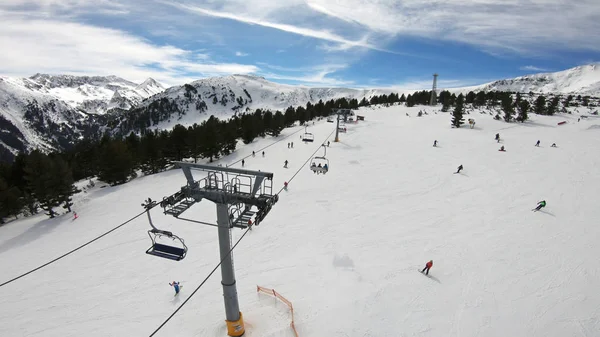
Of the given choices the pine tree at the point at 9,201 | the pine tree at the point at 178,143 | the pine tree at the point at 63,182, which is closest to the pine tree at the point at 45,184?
the pine tree at the point at 63,182

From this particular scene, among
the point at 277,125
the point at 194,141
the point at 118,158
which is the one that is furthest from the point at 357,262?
the point at 277,125

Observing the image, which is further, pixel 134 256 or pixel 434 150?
pixel 434 150

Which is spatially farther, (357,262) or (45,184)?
(45,184)

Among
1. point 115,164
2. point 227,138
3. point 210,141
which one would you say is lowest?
point 115,164

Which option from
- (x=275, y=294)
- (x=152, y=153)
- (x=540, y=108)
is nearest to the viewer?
(x=275, y=294)

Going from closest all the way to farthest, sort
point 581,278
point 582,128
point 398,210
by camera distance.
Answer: point 581,278 → point 398,210 → point 582,128

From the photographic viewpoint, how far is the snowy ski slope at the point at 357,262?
46.8 ft

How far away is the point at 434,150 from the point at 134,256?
142 feet

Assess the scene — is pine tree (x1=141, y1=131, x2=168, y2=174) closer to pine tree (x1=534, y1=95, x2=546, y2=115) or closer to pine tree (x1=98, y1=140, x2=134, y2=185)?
pine tree (x1=98, y1=140, x2=134, y2=185)

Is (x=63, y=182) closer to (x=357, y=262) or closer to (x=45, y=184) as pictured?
(x=45, y=184)

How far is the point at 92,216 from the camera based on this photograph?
31.3 meters

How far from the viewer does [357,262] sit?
1839 cm

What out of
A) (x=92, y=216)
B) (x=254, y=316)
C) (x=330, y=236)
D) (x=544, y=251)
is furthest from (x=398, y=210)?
(x=92, y=216)

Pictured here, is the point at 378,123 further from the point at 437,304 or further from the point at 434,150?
the point at 437,304
